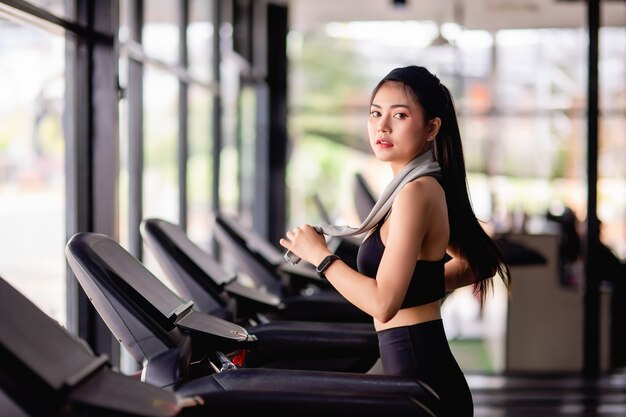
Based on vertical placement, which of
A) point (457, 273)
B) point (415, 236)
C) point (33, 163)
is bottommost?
point (457, 273)

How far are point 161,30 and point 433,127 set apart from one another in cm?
287

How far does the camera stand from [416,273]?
172cm

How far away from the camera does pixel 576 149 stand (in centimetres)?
934

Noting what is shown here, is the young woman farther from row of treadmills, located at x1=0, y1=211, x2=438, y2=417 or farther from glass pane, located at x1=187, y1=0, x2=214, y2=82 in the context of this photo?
glass pane, located at x1=187, y1=0, x2=214, y2=82

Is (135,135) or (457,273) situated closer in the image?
(457,273)

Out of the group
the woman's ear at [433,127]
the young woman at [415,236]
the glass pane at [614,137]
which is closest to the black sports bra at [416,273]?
the young woman at [415,236]

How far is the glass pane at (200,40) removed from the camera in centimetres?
499

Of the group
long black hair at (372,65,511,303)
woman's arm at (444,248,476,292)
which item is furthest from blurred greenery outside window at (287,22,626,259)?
long black hair at (372,65,511,303)

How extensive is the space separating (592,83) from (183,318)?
4152 millimetres

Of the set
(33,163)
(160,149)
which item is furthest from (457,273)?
(160,149)

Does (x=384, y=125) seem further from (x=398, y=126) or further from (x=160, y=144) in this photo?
(x=160, y=144)

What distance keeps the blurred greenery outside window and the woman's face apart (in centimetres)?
724

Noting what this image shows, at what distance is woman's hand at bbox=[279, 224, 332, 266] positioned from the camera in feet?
5.65

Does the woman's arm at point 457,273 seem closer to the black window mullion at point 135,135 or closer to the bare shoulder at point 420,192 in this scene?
the bare shoulder at point 420,192
